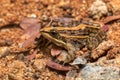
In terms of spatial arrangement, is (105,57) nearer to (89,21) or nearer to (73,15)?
(89,21)

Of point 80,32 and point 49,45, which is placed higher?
point 80,32

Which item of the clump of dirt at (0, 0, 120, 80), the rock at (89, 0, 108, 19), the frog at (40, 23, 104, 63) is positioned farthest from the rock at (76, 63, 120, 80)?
the rock at (89, 0, 108, 19)

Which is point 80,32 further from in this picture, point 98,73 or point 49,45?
point 98,73

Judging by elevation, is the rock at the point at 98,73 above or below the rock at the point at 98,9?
below

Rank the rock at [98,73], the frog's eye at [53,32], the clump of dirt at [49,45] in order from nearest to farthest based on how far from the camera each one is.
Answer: the rock at [98,73] < the clump of dirt at [49,45] < the frog's eye at [53,32]

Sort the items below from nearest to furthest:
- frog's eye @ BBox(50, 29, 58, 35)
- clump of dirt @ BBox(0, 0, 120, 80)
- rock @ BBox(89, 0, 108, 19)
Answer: clump of dirt @ BBox(0, 0, 120, 80) < frog's eye @ BBox(50, 29, 58, 35) < rock @ BBox(89, 0, 108, 19)

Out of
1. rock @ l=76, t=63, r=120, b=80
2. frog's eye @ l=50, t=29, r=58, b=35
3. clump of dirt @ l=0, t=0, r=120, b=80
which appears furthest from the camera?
frog's eye @ l=50, t=29, r=58, b=35

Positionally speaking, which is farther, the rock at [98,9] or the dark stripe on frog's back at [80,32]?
the rock at [98,9]

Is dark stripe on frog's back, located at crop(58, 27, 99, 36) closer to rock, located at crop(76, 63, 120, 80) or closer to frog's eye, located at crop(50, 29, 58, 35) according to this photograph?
frog's eye, located at crop(50, 29, 58, 35)

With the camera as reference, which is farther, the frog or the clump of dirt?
the frog

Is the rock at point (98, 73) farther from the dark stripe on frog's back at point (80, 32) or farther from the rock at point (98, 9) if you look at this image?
the rock at point (98, 9)

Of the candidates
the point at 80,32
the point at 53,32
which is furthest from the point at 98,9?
the point at 53,32

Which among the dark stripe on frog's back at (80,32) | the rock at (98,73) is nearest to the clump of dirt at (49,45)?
the rock at (98,73)
